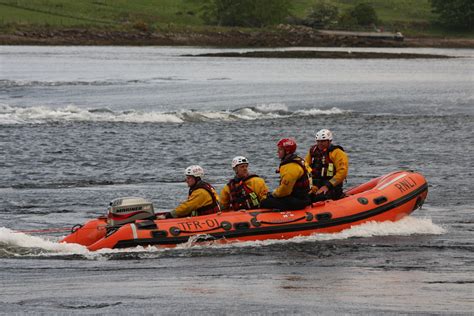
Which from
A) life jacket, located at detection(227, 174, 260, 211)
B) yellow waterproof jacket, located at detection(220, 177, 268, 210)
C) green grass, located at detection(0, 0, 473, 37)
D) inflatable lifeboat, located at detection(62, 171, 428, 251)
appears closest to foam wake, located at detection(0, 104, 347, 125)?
inflatable lifeboat, located at detection(62, 171, 428, 251)

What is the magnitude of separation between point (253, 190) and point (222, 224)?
90 centimetres

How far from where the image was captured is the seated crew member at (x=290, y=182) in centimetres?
1617

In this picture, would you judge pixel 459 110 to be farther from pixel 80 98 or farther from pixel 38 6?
pixel 38 6

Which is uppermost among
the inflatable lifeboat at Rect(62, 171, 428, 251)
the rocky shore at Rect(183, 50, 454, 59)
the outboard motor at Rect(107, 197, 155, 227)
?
the outboard motor at Rect(107, 197, 155, 227)

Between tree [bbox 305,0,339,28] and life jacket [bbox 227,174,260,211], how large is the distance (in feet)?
309

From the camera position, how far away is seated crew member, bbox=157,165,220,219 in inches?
624

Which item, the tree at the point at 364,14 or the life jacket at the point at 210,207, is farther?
the tree at the point at 364,14

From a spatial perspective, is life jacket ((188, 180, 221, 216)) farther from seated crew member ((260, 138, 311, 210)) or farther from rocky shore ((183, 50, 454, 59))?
rocky shore ((183, 50, 454, 59))

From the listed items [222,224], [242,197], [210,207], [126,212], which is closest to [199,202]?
[210,207]

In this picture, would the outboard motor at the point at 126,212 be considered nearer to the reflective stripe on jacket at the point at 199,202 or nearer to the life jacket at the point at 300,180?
the reflective stripe on jacket at the point at 199,202

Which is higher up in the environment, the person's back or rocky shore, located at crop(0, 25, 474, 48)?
the person's back

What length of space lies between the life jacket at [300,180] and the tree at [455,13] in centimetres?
10019

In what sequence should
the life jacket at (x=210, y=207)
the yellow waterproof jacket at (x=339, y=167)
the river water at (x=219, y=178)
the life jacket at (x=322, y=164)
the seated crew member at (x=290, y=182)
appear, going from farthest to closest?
the life jacket at (x=322, y=164), the yellow waterproof jacket at (x=339, y=167), the seated crew member at (x=290, y=182), the life jacket at (x=210, y=207), the river water at (x=219, y=178)

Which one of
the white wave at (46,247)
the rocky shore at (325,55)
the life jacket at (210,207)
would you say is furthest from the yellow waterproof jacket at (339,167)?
the rocky shore at (325,55)
